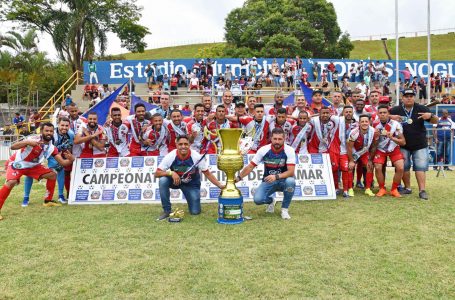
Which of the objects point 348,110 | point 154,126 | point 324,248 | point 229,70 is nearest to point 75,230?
point 154,126

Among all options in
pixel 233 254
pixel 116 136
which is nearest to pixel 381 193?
pixel 233 254

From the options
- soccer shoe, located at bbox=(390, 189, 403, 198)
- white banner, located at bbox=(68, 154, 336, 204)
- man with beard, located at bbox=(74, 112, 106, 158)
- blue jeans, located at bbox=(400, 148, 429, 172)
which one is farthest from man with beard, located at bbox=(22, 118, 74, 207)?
blue jeans, located at bbox=(400, 148, 429, 172)

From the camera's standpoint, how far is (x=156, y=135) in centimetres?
843

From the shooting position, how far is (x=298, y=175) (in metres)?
8.16

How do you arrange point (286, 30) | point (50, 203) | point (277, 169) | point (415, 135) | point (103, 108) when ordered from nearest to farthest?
point (277, 169) < point (50, 203) < point (415, 135) < point (103, 108) < point (286, 30)

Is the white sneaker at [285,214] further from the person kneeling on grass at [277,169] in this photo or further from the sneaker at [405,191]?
the sneaker at [405,191]

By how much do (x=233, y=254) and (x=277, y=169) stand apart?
2.36 meters

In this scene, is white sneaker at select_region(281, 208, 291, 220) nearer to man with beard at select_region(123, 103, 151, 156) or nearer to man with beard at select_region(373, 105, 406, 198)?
man with beard at select_region(373, 105, 406, 198)

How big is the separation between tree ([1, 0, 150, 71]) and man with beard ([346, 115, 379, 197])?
2877 cm

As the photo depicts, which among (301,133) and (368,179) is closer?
(301,133)

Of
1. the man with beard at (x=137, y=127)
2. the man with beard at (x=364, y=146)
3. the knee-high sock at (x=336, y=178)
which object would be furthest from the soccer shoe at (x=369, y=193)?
the man with beard at (x=137, y=127)

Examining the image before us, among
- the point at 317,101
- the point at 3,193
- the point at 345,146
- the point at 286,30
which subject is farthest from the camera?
the point at 286,30

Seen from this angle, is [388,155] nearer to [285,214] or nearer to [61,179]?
[285,214]

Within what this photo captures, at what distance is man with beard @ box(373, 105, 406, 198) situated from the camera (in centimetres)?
827
